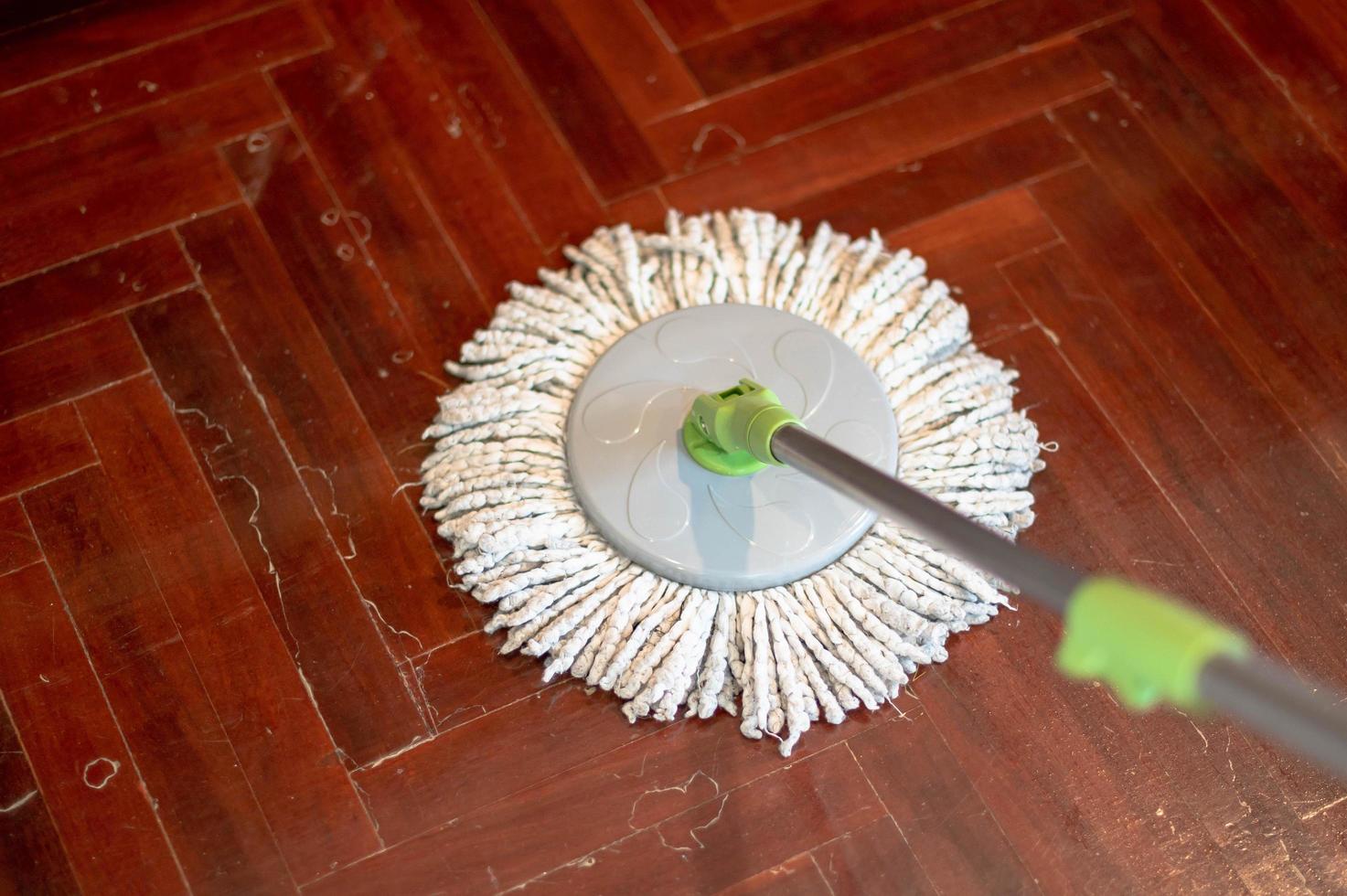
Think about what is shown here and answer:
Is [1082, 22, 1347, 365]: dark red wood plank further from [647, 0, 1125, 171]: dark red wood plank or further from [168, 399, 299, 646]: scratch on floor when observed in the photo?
[168, 399, 299, 646]: scratch on floor

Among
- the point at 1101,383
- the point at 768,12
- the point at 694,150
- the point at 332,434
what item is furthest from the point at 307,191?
the point at 1101,383

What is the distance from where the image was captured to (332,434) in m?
1.24

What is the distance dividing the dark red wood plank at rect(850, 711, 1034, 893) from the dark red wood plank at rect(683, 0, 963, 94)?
2.19 ft

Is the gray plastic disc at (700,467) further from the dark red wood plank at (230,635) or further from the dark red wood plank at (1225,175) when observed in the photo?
the dark red wood plank at (1225,175)

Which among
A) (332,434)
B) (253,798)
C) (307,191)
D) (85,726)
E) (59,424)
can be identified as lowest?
(253,798)

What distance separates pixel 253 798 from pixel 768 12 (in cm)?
92

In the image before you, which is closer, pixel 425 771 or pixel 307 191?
pixel 425 771

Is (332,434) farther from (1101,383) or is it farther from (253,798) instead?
(1101,383)

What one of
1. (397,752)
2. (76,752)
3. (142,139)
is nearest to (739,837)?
(397,752)

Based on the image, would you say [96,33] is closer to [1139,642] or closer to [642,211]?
[642,211]

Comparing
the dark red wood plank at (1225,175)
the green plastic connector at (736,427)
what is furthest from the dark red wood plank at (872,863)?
the dark red wood plank at (1225,175)

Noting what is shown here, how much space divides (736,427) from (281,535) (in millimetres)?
405

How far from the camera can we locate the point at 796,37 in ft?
4.80

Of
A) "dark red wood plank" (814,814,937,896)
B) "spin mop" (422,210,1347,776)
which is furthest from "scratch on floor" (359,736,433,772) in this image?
"dark red wood plank" (814,814,937,896)
